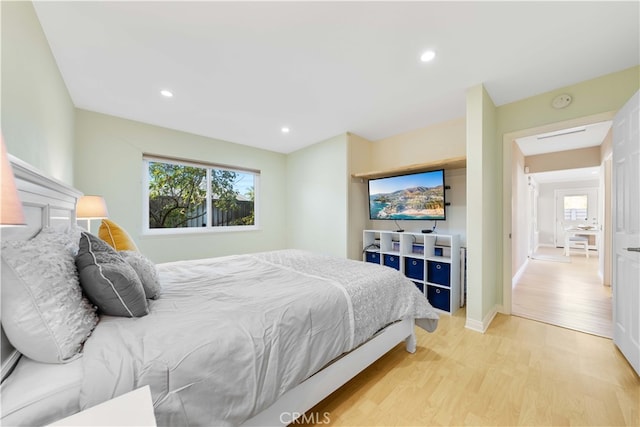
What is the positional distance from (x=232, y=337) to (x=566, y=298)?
4.30m

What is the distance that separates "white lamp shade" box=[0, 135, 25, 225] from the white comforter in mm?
547

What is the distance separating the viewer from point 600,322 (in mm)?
2443

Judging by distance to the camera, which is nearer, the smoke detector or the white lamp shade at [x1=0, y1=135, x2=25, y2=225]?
the white lamp shade at [x1=0, y1=135, x2=25, y2=225]

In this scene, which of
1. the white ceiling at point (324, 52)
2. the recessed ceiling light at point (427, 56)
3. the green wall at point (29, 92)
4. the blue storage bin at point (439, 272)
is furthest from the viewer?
the blue storage bin at point (439, 272)

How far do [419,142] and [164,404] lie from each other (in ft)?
12.5

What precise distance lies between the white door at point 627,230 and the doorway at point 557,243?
44 centimetres

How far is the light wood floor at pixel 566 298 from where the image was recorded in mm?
2482

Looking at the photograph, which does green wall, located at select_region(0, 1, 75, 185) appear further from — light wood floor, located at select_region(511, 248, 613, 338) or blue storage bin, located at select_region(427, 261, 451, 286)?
light wood floor, located at select_region(511, 248, 613, 338)

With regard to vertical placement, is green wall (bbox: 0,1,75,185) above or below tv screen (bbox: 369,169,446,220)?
above

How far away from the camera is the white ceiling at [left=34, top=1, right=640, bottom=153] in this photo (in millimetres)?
1510

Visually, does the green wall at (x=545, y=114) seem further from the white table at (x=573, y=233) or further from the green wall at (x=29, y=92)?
the white table at (x=573, y=233)

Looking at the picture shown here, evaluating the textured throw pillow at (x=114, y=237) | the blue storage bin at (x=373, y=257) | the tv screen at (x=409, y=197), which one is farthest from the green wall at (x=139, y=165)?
the tv screen at (x=409, y=197)

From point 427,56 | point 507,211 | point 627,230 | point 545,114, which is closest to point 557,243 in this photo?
point 507,211

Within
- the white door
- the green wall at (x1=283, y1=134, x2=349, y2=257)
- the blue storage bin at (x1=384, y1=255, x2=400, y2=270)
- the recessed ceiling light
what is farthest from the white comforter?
the green wall at (x1=283, y1=134, x2=349, y2=257)
